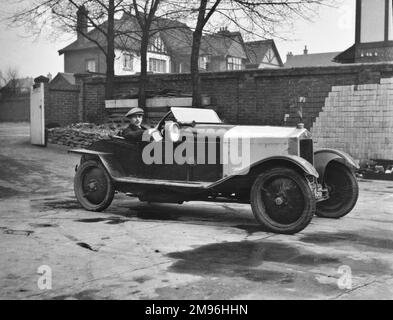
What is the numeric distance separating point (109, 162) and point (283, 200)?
2.83 m

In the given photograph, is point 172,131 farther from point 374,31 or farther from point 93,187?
point 374,31

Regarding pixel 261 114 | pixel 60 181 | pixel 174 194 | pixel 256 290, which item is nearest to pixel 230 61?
pixel 261 114

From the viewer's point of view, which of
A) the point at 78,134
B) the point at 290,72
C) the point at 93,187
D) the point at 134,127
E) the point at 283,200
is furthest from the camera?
the point at 78,134

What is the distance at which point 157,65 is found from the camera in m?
A: 46.1

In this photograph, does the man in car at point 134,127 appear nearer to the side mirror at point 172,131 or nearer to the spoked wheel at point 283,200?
the side mirror at point 172,131

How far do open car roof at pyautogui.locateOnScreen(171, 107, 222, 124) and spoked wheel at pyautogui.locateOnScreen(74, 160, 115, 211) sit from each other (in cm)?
142

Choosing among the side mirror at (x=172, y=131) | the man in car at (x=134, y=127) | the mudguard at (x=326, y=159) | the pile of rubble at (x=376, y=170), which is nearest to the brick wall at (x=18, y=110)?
the pile of rubble at (x=376, y=170)

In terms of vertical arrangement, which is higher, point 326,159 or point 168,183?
point 326,159

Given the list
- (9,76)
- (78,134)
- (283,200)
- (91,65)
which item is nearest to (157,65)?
(91,65)

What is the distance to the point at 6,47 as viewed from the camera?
19.5 ft

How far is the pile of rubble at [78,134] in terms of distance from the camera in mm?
14125

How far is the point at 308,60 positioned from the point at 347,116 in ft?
181

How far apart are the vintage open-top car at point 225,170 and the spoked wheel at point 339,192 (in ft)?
0.04
